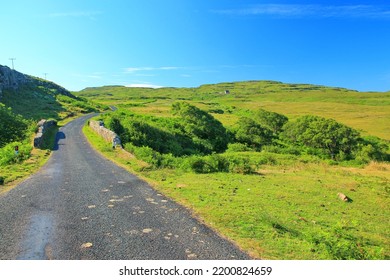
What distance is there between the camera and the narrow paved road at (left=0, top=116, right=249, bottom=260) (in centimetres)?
843

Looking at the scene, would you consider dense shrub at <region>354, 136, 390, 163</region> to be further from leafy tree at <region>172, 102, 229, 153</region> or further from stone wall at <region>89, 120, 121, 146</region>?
stone wall at <region>89, 120, 121, 146</region>

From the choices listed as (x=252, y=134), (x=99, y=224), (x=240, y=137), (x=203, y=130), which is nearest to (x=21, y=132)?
(x=203, y=130)

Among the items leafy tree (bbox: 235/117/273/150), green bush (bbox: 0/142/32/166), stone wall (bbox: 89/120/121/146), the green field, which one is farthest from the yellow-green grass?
leafy tree (bbox: 235/117/273/150)

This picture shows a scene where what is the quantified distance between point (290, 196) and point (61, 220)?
36.6ft

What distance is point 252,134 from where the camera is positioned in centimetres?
6238

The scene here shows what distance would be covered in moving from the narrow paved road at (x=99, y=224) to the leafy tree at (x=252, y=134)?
1810 inches

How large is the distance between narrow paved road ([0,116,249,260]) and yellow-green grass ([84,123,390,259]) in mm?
918

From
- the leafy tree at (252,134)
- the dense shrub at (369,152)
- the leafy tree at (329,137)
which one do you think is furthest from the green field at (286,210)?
the leafy tree at (329,137)

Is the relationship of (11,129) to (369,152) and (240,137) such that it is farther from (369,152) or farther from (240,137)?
(369,152)

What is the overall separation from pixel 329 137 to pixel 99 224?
58.5 m

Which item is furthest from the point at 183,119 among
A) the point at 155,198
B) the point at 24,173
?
the point at 155,198

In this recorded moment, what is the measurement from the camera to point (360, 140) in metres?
61.8

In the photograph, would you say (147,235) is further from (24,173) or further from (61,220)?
(24,173)

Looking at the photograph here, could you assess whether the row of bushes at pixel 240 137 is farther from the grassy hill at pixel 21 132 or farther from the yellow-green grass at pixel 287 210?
the yellow-green grass at pixel 287 210
